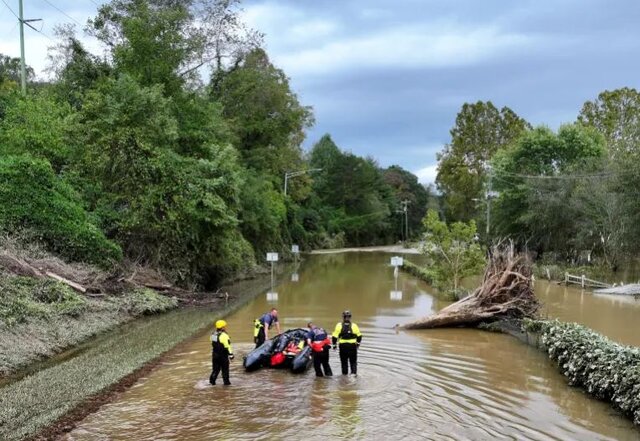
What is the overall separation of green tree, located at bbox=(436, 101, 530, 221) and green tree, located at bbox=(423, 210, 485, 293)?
139 ft

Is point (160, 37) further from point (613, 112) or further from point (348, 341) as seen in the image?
point (613, 112)

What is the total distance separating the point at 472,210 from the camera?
77.6 metres

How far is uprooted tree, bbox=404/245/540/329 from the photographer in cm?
2025

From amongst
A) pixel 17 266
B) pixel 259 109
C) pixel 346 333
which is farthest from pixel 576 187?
pixel 17 266

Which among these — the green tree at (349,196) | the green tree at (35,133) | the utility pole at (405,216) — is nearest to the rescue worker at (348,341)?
the green tree at (35,133)

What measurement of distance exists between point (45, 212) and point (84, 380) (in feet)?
36.8

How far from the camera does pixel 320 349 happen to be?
12977 millimetres

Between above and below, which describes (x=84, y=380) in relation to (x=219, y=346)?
below

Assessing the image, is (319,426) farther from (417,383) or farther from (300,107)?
(300,107)

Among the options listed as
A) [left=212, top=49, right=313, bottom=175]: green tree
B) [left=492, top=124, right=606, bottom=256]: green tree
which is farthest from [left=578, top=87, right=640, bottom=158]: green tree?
[left=212, top=49, right=313, bottom=175]: green tree

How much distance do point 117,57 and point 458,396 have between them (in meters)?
29.0

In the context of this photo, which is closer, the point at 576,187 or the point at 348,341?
the point at 348,341

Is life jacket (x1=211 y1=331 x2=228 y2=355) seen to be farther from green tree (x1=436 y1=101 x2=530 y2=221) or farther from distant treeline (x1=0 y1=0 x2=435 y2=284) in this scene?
green tree (x1=436 y1=101 x2=530 y2=221)

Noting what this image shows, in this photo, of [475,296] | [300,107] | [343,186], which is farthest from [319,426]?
[343,186]
